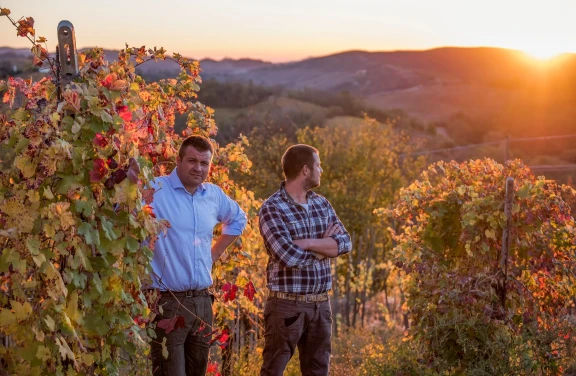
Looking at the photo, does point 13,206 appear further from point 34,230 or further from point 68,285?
point 68,285

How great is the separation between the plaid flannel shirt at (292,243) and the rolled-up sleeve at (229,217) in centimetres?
16

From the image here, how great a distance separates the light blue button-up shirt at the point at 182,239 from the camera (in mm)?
3816

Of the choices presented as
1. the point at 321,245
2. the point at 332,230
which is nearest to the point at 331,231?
the point at 332,230

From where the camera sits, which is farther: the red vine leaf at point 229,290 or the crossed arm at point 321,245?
the red vine leaf at point 229,290

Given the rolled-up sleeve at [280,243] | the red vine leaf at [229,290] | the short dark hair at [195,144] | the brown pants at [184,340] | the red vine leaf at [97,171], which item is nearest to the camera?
the red vine leaf at [97,171]

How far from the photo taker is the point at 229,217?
421 centimetres

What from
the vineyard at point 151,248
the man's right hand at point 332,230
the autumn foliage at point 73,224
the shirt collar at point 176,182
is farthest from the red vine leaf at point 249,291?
the autumn foliage at point 73,224

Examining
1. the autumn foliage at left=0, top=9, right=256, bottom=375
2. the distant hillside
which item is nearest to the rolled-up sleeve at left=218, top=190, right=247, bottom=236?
the autumn foliage at left=0, top=9, right=256, bottom=375

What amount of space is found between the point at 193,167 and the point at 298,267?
859 millimetres

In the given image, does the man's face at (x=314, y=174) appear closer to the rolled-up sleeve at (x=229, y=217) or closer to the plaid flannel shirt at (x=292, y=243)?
the plaid flannel shirt at (x=292, y=243)

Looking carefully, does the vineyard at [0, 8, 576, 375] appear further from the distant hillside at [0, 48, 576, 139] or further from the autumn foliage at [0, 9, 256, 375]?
the distant hillside at [0, 48, 576, 139]

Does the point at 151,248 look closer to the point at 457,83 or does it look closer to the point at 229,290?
the point at 229,290

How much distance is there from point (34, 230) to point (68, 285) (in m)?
0.30

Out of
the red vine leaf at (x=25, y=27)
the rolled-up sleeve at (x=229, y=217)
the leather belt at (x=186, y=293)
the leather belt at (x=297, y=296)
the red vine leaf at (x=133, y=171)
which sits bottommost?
the leather belt at (x=297, y=296)
